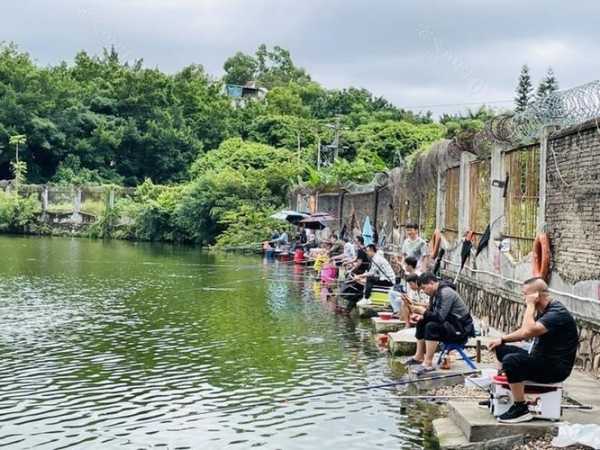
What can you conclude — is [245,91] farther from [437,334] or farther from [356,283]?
[437,334]

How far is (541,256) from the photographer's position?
1170 centimetres

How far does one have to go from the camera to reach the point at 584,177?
1067cm

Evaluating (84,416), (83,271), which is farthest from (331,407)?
(83,271)

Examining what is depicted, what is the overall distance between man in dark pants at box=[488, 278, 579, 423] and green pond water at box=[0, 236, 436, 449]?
3.93 feet

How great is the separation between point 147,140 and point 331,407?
201 feet

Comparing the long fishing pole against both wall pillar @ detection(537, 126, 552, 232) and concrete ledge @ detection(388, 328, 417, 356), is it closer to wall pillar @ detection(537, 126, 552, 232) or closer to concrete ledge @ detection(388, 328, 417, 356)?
concrete ledge @ detection(388, 328, 417, 356)

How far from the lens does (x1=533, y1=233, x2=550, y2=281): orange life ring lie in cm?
1152

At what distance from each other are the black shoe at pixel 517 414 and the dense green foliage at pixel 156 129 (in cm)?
4057

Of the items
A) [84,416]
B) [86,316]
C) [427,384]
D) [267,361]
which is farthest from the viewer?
[86,316]

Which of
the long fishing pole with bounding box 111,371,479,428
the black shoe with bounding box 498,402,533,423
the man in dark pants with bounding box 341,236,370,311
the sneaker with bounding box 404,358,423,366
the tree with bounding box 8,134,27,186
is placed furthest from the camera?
the tree with bounding box 8,134,27,186

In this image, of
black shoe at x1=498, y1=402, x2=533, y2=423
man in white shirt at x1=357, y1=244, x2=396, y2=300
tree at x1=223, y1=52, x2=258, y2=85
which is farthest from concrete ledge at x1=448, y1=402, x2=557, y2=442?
tree at x1=223, y1=52, x2=258, y2=85

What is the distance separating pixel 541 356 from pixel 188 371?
220 inches

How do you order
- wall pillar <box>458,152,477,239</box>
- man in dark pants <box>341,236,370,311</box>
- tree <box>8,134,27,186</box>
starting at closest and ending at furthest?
wall pillar <box>458,152,477,239</box> < man in dark pants <box>341,236,370,311</box> < tree <box>8,134,27,186</box>

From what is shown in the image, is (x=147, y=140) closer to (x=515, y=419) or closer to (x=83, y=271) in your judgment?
(x=83, y=271)
